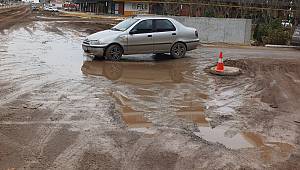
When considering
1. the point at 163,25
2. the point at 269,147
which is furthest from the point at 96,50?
the point at 269,147

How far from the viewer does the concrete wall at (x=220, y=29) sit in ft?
89.5

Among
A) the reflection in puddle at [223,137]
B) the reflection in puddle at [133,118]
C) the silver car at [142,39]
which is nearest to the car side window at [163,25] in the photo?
the silver car at [142,39]

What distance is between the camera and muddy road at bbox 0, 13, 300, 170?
5840 mm

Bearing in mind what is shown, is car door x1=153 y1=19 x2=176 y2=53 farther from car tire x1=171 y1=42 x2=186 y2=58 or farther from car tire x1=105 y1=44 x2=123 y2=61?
car tire x1=105 y1=44 x2=123 y2=61

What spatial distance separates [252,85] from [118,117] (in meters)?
5.22

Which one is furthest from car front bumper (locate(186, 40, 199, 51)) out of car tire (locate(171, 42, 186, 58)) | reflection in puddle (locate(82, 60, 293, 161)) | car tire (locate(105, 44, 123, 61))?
car tire (locate(105, 44, 123, 61))

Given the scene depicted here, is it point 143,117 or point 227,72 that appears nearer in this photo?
point 143,117

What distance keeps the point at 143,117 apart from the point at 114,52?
288 inches

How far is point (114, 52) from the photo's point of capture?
1490 centimetres

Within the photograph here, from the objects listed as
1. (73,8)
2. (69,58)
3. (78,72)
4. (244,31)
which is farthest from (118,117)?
(73,8)

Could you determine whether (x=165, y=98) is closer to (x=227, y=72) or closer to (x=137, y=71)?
(x=137, y=71)

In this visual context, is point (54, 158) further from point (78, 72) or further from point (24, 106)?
point (78, 72)

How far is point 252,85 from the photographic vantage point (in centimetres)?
1166

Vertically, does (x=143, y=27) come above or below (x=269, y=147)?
above
